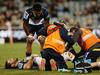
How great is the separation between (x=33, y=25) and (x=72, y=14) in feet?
60.6

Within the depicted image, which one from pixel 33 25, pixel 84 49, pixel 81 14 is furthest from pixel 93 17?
pixel 84 49

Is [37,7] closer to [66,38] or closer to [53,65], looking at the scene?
[66,38]

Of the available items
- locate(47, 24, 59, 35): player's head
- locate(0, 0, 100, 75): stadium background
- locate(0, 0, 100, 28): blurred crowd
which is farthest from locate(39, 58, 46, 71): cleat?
locate(0, 0, 100, 28): blurred crowd

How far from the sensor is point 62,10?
34.5 metres

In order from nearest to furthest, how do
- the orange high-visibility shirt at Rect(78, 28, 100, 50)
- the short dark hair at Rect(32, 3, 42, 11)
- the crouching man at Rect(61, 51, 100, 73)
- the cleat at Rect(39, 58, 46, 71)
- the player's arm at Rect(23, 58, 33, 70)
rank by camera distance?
the crouching man at Rect(61, 51, 100, 73) → the cleat at Rect(39, 58, 46, 71) → the orange high-visibility shirt at Rect(78, 28, 100, 50) → the player's arm at Rect(23, 58, 33, 70) → the short dark hair at Rect(32, 3, 42, 11)

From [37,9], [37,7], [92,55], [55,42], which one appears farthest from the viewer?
[37,9]

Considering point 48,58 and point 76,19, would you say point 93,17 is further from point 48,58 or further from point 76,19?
point 48,58

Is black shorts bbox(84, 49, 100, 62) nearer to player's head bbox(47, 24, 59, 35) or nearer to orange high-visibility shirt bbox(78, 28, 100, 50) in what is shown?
orange high-visibility shirt bbox(78, 28, 100, 50)

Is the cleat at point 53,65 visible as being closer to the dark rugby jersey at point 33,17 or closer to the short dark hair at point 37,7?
the short dark hair at point 37,7

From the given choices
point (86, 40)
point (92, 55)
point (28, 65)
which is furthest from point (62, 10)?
point (92, 55)

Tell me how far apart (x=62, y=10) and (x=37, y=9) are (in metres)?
19.8

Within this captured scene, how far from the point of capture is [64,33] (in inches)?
503

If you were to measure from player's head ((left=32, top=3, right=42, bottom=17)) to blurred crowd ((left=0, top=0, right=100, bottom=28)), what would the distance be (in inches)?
681

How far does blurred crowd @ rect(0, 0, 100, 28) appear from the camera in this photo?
33.2 m
